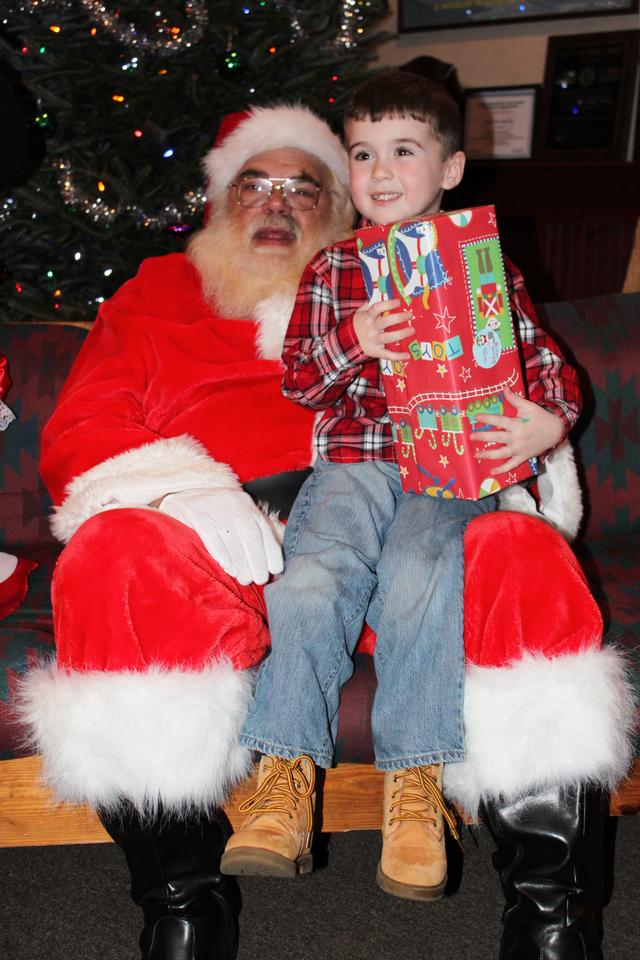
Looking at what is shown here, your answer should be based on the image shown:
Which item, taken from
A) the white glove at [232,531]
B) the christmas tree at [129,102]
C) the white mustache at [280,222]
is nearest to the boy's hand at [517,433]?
the white glove at [232,531]

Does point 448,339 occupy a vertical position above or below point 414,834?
above

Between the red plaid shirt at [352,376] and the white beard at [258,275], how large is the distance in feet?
0.80

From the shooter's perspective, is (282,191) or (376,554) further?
(282,191)

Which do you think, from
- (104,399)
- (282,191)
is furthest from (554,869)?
(282,191)

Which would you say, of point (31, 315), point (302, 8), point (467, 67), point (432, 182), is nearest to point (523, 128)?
point (467, 67)

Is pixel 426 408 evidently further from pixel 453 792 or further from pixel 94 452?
pixel 94 452

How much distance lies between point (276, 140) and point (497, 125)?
256 centimetres

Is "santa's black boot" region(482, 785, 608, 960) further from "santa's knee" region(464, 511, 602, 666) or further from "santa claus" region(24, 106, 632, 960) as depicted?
"santa's knee" region(464, 511, 602, 666)

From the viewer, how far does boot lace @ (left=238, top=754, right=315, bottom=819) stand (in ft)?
4.43

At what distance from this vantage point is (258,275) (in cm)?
206

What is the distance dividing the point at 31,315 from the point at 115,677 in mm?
1977

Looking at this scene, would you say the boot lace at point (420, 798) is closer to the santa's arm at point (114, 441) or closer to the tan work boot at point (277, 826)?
the tan work boot at point (277, 826)

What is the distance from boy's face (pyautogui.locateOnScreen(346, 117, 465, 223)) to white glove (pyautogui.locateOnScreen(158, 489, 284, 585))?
588 millimetres

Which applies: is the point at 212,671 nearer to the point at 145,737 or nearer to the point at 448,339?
the point at 145,737
